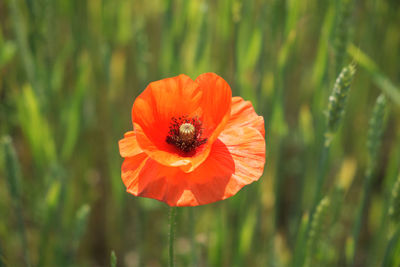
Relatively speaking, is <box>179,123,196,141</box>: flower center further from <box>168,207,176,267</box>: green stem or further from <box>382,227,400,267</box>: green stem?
<box>382,227,400,267</box>: green stem

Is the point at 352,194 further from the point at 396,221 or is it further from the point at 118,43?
the point at 118,43

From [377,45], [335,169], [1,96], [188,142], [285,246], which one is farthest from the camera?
[335,169]

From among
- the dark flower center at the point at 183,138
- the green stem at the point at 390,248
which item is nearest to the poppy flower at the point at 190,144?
the dark flower center at the point at 183,138

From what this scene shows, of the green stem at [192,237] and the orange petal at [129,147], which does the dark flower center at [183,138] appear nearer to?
the orange petal at [129,147]

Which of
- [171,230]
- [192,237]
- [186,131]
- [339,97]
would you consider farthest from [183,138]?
[192,237]

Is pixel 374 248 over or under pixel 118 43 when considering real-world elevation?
under

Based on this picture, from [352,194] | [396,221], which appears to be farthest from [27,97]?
[352,194]

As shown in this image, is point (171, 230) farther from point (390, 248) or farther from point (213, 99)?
point (390, 248)

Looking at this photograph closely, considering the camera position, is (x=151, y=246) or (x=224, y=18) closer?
(x=224, y=18)
